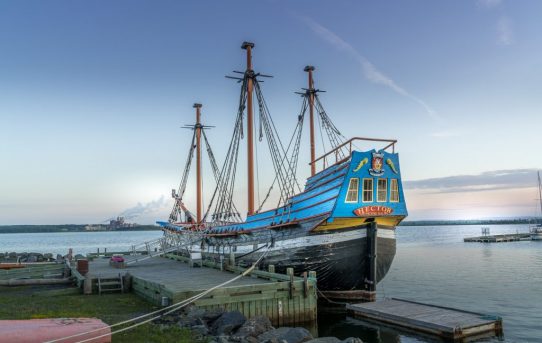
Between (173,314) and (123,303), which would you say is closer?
(173,314)

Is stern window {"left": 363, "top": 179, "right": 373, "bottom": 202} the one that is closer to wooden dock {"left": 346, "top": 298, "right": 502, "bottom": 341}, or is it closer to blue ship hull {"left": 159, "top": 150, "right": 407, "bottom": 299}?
blue ship hull {"left": 159, "top": 150, "right": 407, "bottom": 299}

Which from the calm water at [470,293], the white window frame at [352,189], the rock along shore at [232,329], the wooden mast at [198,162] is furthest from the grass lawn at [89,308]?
the wooden mast at [198,162]

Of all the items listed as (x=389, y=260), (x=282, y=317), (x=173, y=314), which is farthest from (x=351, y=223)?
(x=173, y=314)

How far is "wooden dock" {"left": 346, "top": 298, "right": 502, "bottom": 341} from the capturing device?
53.8ft

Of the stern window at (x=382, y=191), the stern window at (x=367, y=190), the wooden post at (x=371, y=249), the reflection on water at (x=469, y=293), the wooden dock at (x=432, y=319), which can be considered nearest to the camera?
the wooden dock at (x=432, y=319)

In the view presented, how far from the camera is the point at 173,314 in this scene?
1599cm

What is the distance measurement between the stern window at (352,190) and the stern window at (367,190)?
55 centimetres

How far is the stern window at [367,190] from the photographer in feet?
76.1

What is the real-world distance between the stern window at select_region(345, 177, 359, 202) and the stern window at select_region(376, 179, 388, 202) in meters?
1.50

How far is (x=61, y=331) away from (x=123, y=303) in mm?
8968

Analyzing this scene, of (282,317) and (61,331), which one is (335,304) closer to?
(282,317)

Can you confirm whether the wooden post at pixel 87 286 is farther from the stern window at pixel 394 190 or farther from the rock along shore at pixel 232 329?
the stern window at pixel 394 190

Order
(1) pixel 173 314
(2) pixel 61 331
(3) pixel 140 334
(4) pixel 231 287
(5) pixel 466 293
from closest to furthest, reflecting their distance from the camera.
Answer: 1. (2) pixel 61 331
2. (3) pixel 140 334
3. (1) pixel 173 314
4. (4) pixel 231 287
5. (5) pixel 466 293

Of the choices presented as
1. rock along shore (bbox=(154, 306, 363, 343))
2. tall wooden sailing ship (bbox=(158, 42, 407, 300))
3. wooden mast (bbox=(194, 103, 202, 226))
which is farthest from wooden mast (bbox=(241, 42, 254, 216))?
wooden mast (bbox=(194, 103, 202, 226))
